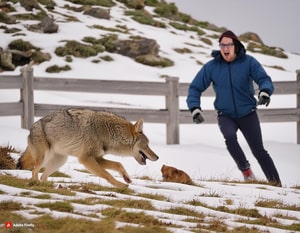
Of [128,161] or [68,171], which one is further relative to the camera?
[128,161]

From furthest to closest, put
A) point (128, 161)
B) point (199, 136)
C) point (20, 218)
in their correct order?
point (199, 136) < point (128, 161) < point (20, 218)

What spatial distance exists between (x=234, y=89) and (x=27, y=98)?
22.3 feet

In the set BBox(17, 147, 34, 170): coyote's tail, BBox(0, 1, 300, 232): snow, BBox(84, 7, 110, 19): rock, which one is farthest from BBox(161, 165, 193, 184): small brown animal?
BBox(84, 7, 110, 19): rock

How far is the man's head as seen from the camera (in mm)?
8547

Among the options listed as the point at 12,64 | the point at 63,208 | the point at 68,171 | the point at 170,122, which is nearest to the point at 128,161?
the point at 170,122

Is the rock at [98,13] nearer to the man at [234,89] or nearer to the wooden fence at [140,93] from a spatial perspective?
the wooden fence at [140,93]

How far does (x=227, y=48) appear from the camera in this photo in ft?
28.1

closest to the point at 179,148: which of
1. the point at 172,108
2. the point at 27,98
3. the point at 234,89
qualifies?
the point at 172,108

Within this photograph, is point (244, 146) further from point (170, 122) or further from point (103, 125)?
point (103, 125)

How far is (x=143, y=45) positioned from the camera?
92.8ft

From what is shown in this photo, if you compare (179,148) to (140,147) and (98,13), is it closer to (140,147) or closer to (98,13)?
(140,147)

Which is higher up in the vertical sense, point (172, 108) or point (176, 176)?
point (176, 176)

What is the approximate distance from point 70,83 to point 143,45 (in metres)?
14.0

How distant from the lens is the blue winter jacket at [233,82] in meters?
8.61
